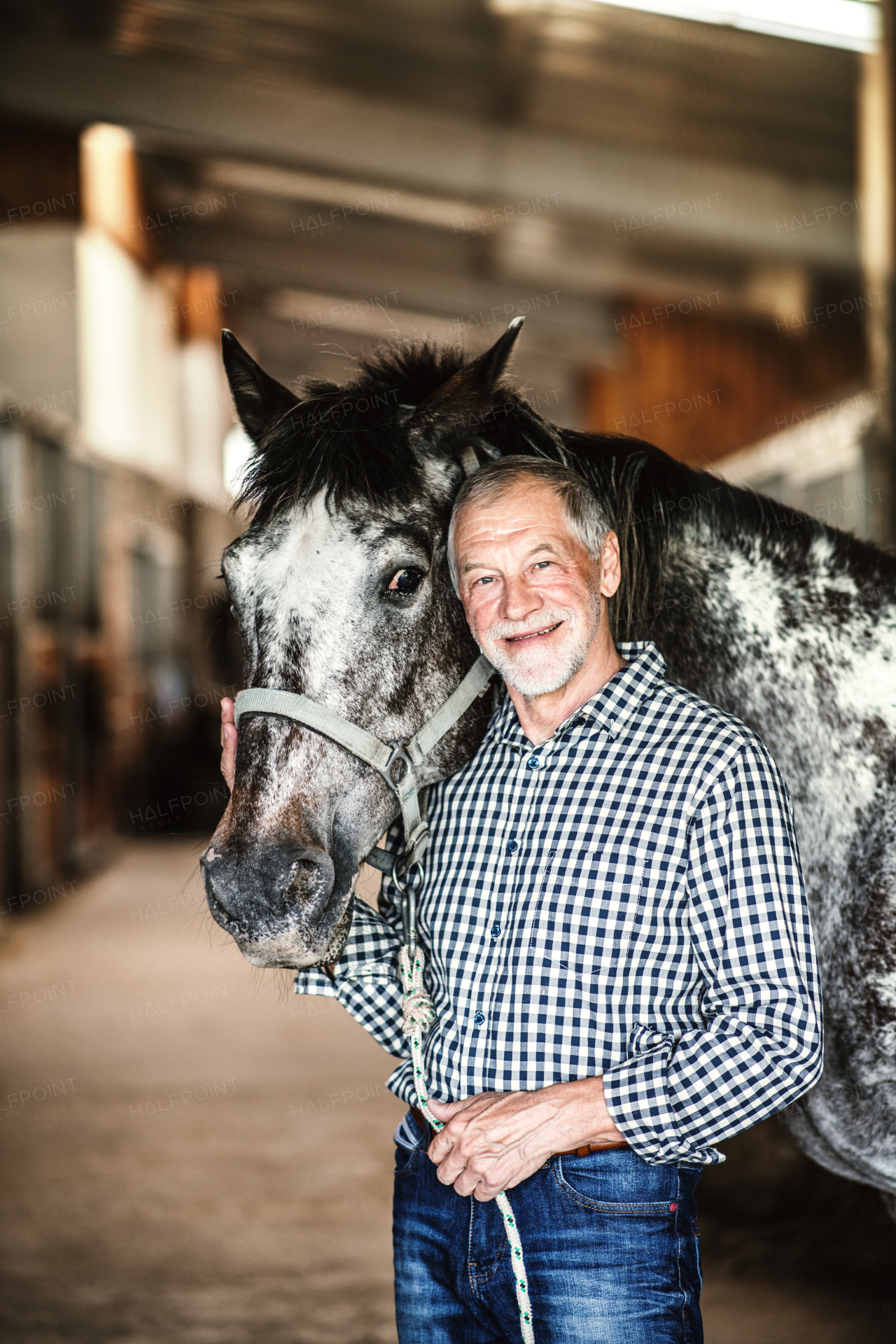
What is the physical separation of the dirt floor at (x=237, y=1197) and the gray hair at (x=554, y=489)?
0.65m

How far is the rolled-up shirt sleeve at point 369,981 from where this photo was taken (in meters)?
1.46

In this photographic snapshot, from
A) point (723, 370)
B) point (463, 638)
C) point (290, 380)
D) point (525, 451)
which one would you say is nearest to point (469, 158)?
point (290, 380)

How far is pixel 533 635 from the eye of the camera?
1311mm

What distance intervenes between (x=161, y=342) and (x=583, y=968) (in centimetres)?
1183

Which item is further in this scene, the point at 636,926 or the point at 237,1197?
the point at 237,1197

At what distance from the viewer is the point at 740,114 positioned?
253 inches

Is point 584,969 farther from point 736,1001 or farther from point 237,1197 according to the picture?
point 237,1197

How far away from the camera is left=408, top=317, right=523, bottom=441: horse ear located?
1462mm

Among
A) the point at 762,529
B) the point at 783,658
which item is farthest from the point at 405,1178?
the point at 762,529

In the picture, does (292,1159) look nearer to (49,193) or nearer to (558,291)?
(49,193)

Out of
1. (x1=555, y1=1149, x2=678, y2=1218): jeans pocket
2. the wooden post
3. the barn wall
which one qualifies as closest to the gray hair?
(x1=555, y1=1149, x2=678, y2=1218): jeans pocket

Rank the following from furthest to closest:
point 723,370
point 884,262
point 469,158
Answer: point 723,370
point 469,158
point 884,262

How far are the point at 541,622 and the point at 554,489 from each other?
16cm

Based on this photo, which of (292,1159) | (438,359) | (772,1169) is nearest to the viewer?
(438,359)
